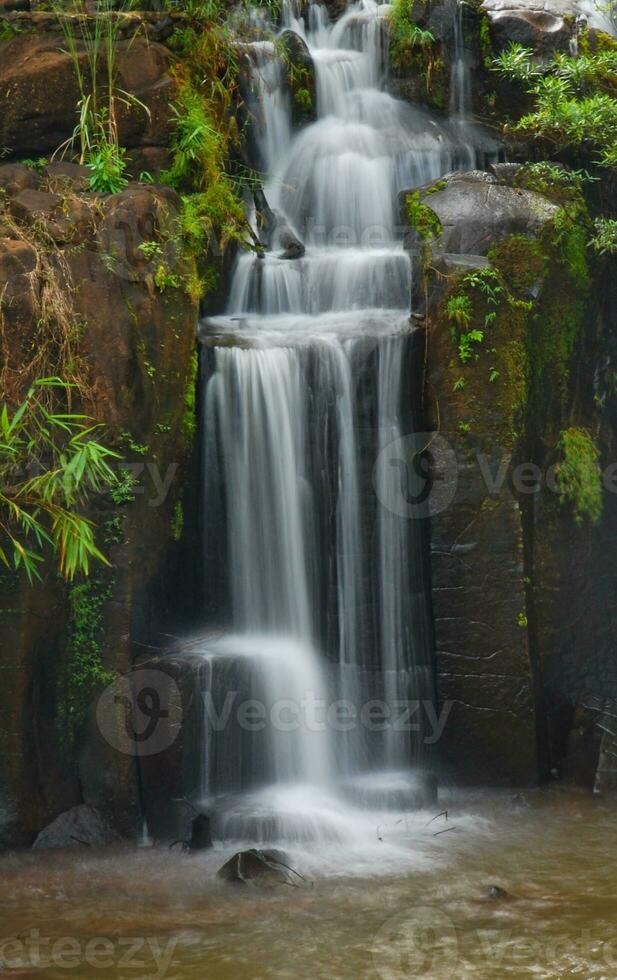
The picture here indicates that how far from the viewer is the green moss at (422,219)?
699 cm

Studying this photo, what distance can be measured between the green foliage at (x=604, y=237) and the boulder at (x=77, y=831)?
4720 millimetres

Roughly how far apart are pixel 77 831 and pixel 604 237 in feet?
16.1

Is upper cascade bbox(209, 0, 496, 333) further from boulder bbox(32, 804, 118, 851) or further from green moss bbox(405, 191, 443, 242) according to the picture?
boulder bbox(32, 804, 118, 851)

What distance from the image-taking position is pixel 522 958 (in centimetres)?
416

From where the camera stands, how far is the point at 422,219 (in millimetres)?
7098

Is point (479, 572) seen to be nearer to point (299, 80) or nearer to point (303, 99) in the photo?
point (303, 99)

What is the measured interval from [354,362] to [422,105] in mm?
3861

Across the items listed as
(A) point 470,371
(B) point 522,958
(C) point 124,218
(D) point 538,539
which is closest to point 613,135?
(A) point 470,371

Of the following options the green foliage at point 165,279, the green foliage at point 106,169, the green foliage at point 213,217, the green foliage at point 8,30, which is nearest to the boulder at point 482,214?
the green foliage at point 213,217

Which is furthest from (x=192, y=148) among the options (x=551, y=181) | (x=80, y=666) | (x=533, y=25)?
(x=533, y=25)

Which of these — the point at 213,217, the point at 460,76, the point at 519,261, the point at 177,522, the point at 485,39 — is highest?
the point at 485,39

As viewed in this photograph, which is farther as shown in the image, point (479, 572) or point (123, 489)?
point (479, 572)

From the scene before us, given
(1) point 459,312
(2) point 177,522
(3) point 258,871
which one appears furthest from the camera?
(1) point 459,312

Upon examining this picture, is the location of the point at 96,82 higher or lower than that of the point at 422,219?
higher
